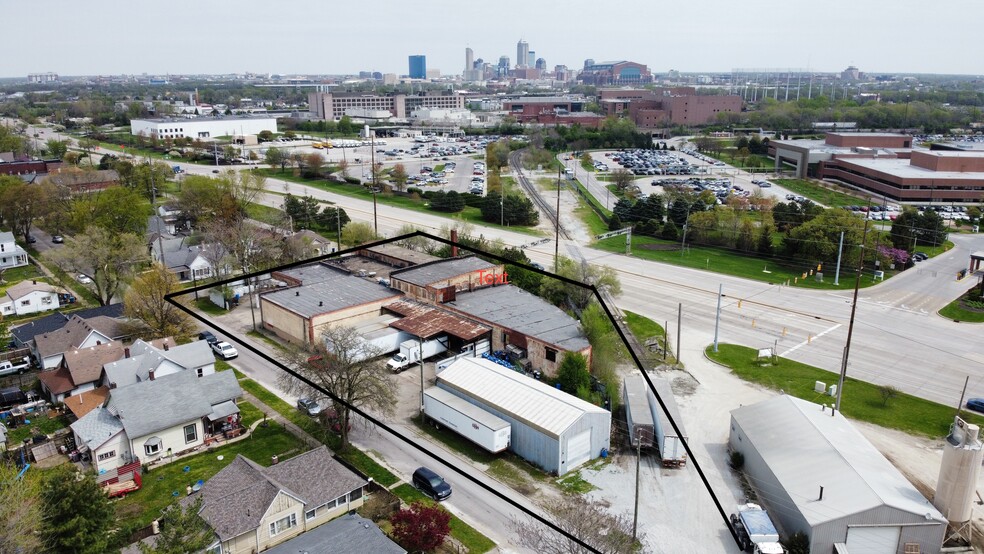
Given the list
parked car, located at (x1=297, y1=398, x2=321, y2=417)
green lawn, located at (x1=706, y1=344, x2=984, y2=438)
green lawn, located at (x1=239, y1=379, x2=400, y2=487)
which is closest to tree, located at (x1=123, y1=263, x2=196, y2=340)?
green lawn, located at (x1=239, y1=379, x2=400, y2=487)

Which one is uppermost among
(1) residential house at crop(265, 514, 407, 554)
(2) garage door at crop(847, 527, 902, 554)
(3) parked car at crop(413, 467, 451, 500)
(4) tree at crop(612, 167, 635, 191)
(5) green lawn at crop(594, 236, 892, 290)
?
(4) tree at crop(612, 167, 635, 191)

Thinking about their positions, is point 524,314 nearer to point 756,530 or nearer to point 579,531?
point 756,530

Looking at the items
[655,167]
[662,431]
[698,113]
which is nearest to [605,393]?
[662,431]

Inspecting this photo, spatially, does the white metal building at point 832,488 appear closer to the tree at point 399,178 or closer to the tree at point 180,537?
the tree at point 180,537

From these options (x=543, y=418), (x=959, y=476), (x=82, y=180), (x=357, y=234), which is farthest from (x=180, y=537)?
(x=82, y=180)

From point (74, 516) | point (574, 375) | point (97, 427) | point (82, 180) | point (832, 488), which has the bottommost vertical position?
point (97, 427)

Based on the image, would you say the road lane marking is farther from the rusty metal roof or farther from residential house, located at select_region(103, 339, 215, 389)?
residential house, located at select_region(103, 339, 215, 389)
